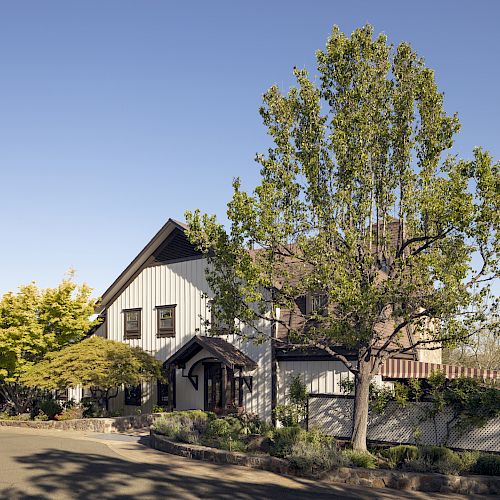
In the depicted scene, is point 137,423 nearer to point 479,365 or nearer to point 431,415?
point 431,415

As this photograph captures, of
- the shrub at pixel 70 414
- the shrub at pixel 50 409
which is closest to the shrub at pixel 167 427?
the shrub at pixel 70 414

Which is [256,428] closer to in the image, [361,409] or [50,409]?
[361,409]

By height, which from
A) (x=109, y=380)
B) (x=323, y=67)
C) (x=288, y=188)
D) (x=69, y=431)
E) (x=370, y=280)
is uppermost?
(x=323, y=67)

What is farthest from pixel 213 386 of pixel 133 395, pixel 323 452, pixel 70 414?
pixel 323 452

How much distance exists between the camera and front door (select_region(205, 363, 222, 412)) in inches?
1171

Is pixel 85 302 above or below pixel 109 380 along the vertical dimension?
above

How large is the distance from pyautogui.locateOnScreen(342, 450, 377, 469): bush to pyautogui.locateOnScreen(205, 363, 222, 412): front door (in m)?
13.0

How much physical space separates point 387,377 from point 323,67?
39.1 feet

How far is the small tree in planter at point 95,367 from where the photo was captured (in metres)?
29.1

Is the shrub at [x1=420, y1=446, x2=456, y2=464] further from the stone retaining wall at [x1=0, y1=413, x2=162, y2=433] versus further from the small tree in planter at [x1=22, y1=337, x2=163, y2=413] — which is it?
the small tree in planter at [x1=22, y1=337, x2=163, y2=413]

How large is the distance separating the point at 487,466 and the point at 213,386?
16.0 m

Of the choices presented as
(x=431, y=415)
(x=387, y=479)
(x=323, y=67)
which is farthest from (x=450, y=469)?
(x=323, y=67)

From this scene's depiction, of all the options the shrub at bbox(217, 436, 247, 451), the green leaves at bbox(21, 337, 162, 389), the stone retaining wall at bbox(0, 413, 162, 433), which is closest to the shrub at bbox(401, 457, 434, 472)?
the shrub at bbox(217, 436, 247, 451)

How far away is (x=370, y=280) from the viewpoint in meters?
19.1
